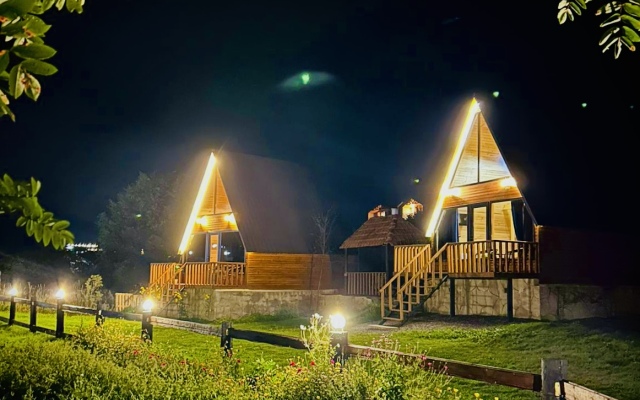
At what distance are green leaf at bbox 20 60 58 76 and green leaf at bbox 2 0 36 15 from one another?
126 mm

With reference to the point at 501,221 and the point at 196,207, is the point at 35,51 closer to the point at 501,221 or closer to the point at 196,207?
the point at 501,221

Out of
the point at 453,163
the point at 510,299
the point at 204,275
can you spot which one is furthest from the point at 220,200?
the point at 510,299

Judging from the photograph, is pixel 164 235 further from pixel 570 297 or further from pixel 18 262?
pixel 570 297

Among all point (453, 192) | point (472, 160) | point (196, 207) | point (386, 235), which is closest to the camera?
point (472, 160)

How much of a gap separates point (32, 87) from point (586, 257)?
19.3 meters

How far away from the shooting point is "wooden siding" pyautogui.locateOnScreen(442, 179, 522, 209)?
19.0 meters

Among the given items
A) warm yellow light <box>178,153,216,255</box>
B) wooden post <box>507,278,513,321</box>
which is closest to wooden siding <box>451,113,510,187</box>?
wooden post <box>507,278,513,321</box>

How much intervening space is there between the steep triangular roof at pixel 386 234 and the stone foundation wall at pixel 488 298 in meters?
2.34

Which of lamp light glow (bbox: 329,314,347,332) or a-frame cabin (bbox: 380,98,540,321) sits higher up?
a-frame cabin (bbox: 380,98,540,321)

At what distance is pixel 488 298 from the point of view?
18609mm

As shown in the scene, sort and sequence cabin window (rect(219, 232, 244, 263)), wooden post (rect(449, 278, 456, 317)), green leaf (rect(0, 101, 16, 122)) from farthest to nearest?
cabin window (rect(219, 232, 244, 263)) → wooden post (rect(449, 278, 456, 317)) → green leaf (rect(0, 101, 16, 122))

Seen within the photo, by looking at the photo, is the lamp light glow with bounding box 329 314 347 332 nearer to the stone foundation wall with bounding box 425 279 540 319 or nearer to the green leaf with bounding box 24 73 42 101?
the green leaf with bounding box 24 73 42 101

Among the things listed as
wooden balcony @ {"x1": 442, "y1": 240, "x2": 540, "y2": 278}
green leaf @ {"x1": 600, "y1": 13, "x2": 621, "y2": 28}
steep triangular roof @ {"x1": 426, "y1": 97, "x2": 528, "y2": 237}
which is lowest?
wooden balcony @ {"x1": 442, "y1": 240, "x2": 540, "y2": 278}

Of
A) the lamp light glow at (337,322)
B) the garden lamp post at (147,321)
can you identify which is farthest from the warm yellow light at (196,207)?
the lamp light glow at (337,322)
